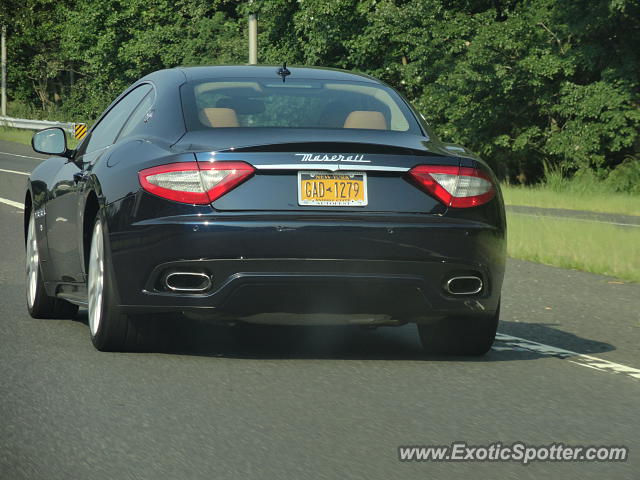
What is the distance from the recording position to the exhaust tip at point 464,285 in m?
6.87

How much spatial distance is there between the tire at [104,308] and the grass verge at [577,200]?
60.1 feet

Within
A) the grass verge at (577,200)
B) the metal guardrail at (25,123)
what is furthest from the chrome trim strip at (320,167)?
the metal guardrail at (25,123)

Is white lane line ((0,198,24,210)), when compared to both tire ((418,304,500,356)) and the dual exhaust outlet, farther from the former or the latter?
the dual exhaust outlet

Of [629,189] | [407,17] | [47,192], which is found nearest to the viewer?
[47,192]

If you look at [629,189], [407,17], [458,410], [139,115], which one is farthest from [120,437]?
[407,17]

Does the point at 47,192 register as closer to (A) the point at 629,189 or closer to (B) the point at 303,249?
(B) the point at 303,249

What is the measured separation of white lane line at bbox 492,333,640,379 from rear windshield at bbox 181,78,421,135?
56.0 inches

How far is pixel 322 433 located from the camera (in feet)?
17.6

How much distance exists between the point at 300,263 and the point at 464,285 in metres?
0.88

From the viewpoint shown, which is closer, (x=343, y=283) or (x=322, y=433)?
(x=322, y=433)

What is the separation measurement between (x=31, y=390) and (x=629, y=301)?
5.73 m

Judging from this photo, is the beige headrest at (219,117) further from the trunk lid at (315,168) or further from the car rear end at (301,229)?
the trunk lid at (315,168)

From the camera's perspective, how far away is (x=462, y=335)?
24.3 ft

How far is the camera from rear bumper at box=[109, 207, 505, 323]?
260 inches
